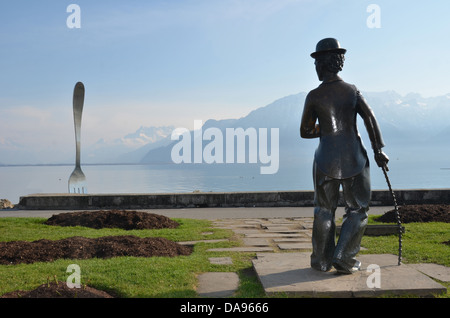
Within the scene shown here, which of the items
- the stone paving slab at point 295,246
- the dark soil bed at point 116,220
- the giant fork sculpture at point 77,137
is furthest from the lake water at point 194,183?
the stone paving slab at point 295,246

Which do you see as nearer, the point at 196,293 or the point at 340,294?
the point at 340,294

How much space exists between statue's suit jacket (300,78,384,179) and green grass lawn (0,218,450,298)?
5.25ft

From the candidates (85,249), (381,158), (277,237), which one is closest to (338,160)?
(381,158)

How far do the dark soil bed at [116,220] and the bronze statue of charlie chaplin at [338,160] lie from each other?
16.6ft

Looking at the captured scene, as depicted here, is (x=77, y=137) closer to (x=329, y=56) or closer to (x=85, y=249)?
(x=85, y=249)

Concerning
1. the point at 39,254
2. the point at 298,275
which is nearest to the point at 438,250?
the point at 298,275

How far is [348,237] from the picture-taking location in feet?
15.5

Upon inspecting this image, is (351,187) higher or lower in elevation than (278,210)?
higher

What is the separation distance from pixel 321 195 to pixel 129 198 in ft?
31.9

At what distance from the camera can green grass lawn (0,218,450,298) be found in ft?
15.3

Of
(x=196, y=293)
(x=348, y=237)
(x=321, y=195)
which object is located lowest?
(x=196, y=293)
